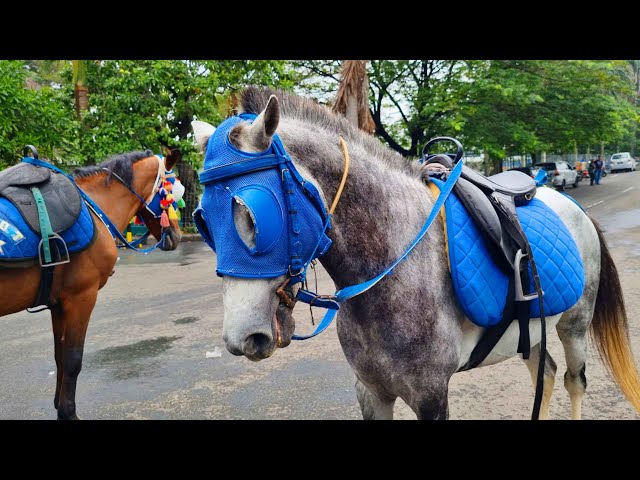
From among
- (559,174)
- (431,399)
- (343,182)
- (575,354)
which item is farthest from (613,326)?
(559,174)

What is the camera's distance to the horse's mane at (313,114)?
5.52 feet

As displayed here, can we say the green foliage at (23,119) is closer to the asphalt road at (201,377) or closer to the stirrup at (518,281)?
the asphalt road at (201,377)

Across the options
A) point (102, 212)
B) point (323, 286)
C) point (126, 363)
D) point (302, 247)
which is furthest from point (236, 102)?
point (323, 286)

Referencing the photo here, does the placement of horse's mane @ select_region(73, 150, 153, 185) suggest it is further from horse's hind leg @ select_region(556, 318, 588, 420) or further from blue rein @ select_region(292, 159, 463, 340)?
horse's hind leg @ select_region(556, 318, 588, 420)

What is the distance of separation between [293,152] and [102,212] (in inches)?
106

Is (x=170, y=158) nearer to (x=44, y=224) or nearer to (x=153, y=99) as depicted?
(x=44, y=224)

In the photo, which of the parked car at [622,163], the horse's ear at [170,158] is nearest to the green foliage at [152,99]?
the horse's ear at [170,158]

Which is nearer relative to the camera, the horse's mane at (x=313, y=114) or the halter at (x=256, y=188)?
the halter at (x=256, y=188)

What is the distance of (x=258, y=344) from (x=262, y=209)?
43 centimetres

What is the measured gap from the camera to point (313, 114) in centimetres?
177

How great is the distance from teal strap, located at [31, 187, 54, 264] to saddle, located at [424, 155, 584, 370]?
8.42ft

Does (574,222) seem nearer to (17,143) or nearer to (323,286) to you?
(323,286)

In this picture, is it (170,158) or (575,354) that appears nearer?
(575,354)

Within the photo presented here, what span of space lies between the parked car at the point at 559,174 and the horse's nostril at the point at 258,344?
26.7m
